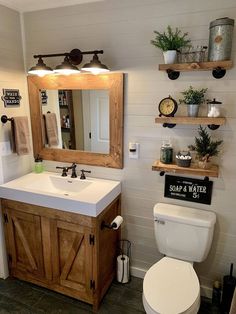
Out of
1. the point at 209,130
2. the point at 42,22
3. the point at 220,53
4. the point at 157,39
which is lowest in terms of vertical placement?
the point at 209,130

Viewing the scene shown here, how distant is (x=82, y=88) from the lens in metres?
2.08

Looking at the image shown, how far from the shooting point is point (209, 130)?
70.6 inches

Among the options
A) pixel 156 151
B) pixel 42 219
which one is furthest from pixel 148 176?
pixel 42 219

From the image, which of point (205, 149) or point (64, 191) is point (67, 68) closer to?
point (64, 191)

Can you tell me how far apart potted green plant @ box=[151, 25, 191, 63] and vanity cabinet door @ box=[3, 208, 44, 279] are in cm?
160

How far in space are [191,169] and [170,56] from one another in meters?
0.82

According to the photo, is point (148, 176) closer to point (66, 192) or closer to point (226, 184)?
point (226, 184)

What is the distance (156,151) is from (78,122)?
77 cm

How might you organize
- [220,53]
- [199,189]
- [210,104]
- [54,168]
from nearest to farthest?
1. [220,53]
2. [210,104]
3. [199,189]
4. [54,168]

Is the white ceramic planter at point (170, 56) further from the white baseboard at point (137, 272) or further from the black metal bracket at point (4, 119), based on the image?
the white baseboard at point (137, 272)

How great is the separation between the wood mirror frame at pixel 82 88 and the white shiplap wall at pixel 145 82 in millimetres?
70

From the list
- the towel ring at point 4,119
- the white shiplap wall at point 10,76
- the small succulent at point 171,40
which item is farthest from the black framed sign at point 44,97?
the small succulent at point 171,40

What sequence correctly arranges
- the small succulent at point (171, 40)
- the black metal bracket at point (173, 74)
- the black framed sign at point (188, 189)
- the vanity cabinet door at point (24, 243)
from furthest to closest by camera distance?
1. the vanity cabinet door at point (24, 243)
2. the black framed sign at point (188, 189)
3. the black metal bracket at point (173, 74)
4. the small succulent at point (171, 40)

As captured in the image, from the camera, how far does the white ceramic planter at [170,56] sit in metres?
1.67
